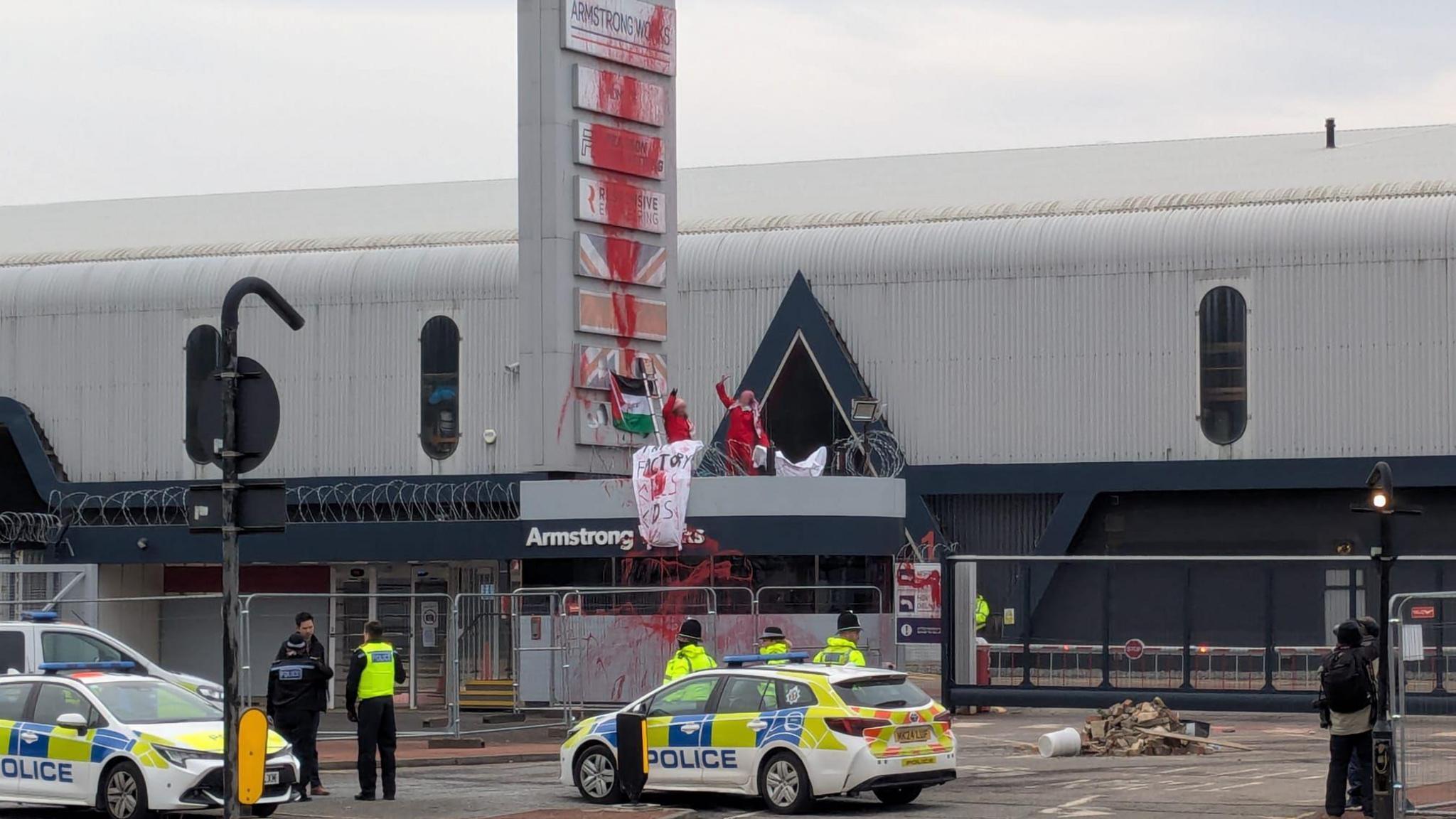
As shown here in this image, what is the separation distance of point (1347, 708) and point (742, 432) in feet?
63.4

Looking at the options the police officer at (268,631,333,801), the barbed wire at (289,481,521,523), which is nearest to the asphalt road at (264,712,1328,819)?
the police officer at (268,631,333,801)

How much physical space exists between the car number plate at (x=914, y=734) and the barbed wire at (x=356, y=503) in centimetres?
2557

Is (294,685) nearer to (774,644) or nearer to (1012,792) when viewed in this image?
(774,644)

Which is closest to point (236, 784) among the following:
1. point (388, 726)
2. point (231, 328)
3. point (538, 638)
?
point (231, 328)

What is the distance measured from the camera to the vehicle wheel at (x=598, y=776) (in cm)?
2073

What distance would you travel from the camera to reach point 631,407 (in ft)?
119

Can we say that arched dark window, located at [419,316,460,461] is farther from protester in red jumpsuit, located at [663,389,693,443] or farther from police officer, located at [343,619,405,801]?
police officer, located at [343,619,405,801]

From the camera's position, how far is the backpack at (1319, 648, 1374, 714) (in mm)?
17969

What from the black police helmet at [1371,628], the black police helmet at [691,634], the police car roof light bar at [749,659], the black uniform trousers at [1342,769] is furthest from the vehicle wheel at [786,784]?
the black police helmet at [1371,628]

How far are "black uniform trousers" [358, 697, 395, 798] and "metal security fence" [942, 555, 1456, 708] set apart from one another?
1123 cm

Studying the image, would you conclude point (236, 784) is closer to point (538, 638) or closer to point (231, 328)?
point (231, 328)

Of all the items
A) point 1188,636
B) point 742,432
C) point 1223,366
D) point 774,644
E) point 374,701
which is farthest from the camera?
point 1223,366

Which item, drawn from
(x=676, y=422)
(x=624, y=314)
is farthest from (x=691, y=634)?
(x=624, y=314)

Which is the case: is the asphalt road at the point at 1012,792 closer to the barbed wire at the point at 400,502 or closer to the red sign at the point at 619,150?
the red sign at the point at 619,150
